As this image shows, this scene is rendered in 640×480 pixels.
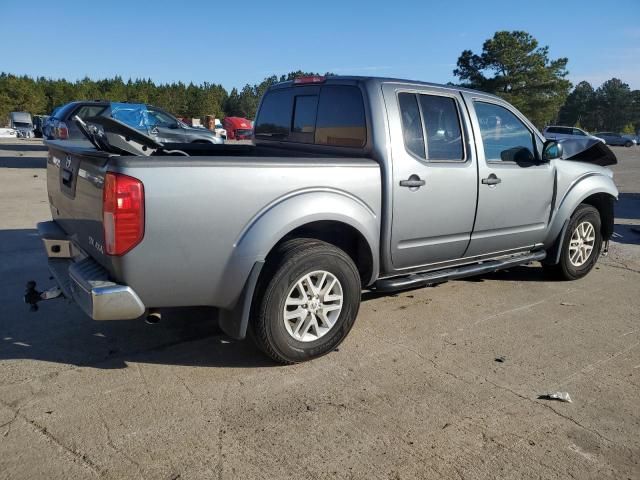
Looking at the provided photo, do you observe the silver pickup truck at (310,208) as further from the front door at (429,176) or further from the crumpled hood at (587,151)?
the crumpled hood at (587,151)

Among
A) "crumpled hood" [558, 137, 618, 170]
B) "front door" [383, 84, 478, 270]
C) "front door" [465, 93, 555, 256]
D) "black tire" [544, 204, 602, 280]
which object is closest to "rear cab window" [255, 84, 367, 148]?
"front door" [383, 84, 478, 270]

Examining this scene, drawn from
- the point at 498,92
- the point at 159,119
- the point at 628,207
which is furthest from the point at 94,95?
the point at 628,207

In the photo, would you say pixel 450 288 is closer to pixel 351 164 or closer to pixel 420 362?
pixel 420 362

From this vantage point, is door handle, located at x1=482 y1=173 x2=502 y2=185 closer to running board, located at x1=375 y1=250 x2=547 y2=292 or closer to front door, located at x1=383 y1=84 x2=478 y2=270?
front door, located at x1=383 y1=84 x2=478 y2=270

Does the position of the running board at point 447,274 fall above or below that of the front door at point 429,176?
below

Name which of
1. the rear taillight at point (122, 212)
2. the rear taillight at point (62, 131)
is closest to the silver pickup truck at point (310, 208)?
the rear taillight at point (122, 212)

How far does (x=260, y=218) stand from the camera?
3.30 m

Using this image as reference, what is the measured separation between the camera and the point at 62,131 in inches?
525

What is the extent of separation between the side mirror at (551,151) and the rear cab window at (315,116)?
2.11 m

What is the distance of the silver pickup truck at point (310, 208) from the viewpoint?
303 cm

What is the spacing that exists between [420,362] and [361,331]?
656 millimetres

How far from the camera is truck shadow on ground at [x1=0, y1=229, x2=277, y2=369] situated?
364cm

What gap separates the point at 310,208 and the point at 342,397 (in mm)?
1200

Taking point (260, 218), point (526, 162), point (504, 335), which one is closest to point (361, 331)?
point (504, 335)
